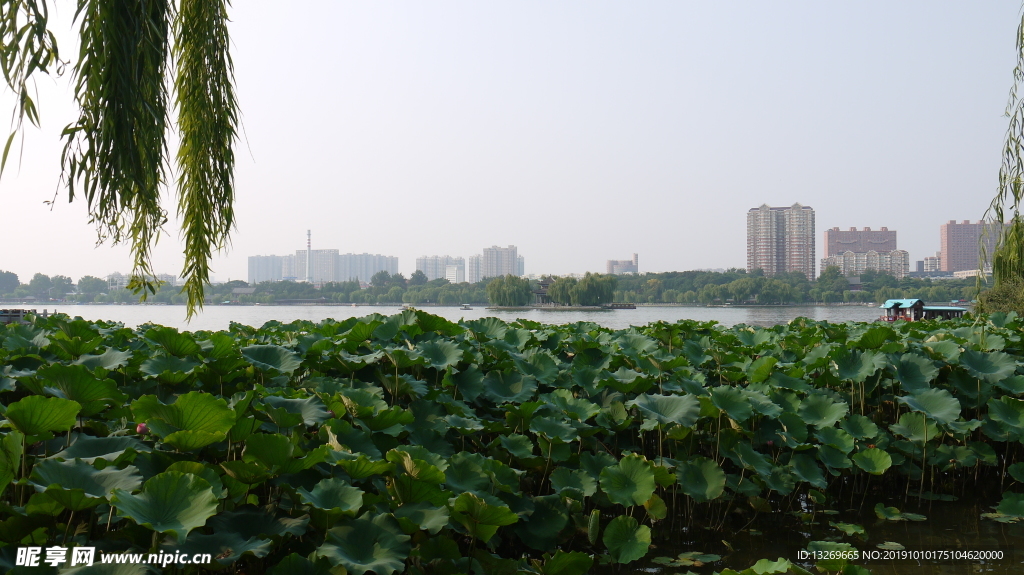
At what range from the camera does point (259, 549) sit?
1.17 m

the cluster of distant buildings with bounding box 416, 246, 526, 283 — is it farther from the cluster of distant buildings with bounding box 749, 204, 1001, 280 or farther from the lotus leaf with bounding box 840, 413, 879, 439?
the lotus leaf with bounding box 840, 413, 879, 439

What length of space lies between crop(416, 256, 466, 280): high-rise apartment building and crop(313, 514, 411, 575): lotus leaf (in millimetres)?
144109

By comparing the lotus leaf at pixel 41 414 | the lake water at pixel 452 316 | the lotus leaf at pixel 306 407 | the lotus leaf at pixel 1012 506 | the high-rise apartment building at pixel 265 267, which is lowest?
the lake water at pixel 452 316

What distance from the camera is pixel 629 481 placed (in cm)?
186

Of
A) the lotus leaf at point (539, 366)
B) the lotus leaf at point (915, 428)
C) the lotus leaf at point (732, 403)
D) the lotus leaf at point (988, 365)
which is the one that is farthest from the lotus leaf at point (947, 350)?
the lotus leaf at point (539, 366)

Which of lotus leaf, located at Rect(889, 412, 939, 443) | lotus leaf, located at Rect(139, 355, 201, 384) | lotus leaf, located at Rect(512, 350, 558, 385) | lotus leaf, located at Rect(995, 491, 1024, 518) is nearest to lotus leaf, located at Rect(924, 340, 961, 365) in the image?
lotus leaf, located at Rect(889, 412, 939, 443)

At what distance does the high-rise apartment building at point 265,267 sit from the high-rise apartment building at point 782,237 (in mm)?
87310

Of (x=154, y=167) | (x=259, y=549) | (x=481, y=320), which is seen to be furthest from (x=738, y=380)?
(x=154, y=167)

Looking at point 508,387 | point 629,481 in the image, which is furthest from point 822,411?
point 508,387

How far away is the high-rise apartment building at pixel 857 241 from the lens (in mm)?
121256

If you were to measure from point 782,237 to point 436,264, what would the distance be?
76.2 metres

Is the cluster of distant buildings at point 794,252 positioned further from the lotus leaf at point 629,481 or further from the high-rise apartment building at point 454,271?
the lotus leaf at point 629,481

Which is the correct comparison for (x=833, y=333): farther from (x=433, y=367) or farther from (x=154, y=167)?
(x=154, y=167)

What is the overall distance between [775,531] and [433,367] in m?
1.40
